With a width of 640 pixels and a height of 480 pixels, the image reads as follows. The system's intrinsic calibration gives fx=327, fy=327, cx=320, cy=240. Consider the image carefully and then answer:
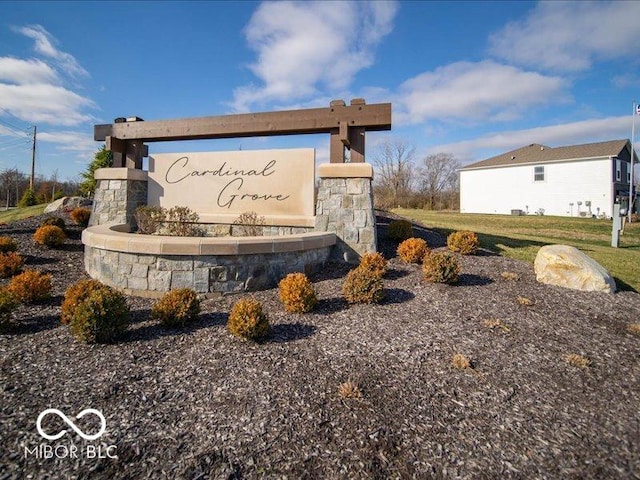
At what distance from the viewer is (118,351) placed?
383 cm

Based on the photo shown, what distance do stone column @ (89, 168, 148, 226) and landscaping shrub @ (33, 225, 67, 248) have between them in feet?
4.14

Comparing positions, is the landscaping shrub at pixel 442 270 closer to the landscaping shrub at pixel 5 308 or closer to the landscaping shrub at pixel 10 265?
the landscaping shrub at pixel 5 308

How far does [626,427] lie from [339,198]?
5.50 meters

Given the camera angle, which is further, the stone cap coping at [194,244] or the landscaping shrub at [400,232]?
the landscaping shrub at [400,232]

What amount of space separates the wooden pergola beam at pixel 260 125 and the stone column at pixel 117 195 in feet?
3.37

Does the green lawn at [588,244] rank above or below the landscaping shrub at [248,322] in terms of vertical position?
above

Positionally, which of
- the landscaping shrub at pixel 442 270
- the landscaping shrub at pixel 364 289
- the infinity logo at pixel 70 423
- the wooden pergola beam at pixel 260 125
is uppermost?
the wooden pergola beam at pixel 260 125

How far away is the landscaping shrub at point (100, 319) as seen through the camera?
387 cm

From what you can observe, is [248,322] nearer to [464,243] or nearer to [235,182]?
[235,182]

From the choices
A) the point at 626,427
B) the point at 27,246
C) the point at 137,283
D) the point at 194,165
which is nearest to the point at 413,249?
the point at 626,427

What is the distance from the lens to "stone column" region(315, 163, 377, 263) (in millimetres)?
7047

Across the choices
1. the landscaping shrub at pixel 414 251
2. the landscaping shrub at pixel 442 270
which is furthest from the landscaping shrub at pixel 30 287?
the landscaping shrub at pixel 414 251

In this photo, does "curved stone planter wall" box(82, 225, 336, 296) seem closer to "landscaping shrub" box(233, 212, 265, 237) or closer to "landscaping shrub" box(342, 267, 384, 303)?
"landscaping shrub" box(342, 267, 384, 303)

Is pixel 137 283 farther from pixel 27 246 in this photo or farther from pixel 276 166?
pixel 27 246
